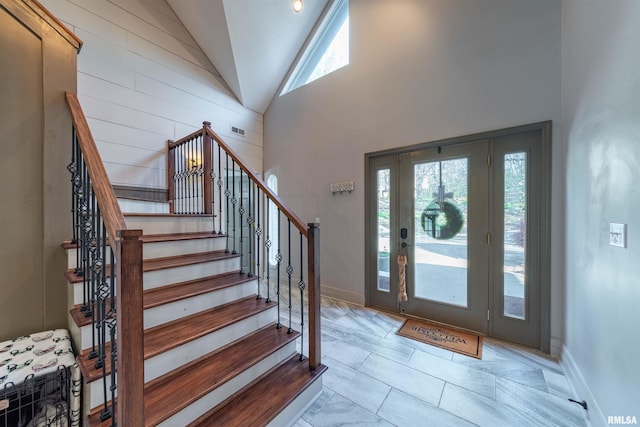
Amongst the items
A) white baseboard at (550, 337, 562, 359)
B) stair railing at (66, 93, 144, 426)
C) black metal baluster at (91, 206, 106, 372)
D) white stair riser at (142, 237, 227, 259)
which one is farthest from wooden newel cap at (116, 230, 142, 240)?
white baseboard at (550, 337, 562, 359)

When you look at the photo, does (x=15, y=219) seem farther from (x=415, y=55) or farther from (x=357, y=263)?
(x=415, y=55)

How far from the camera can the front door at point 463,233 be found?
249 centimetres

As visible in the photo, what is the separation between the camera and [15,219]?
158 centimetres

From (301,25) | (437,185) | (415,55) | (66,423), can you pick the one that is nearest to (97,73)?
(301,25)

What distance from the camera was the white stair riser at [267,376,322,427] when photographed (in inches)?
60.0

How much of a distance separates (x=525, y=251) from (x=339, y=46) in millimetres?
3780

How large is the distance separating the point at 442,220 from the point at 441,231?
0.13m

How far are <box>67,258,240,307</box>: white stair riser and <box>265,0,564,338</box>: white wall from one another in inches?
71.2

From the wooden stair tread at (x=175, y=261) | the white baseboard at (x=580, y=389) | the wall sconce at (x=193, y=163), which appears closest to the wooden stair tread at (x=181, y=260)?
the wooden stair tread at (x=175, y=261)

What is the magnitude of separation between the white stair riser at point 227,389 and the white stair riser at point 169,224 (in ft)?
5.22

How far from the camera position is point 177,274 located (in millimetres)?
2062

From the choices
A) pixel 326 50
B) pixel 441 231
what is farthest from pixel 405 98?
pixel 326 50

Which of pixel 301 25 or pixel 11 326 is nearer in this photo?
pixel 11 326

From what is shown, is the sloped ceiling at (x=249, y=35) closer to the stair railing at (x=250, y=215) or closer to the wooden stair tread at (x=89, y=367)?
the stair railing at (x=250, y=215)
